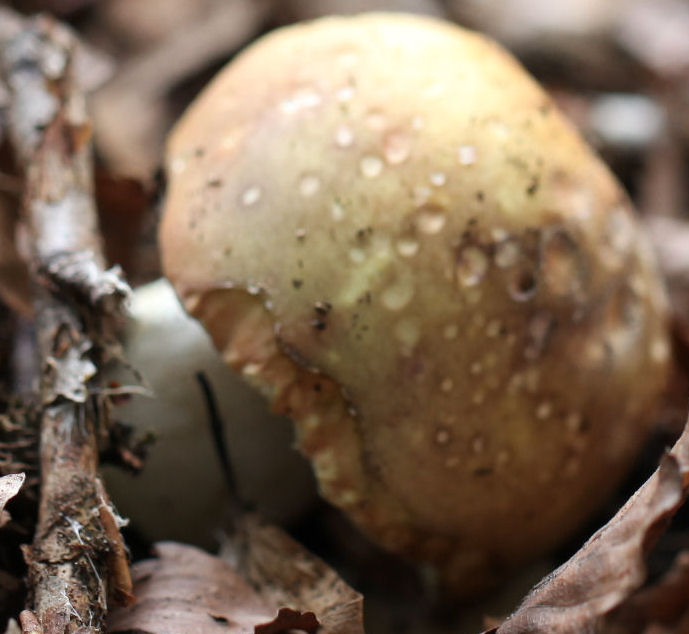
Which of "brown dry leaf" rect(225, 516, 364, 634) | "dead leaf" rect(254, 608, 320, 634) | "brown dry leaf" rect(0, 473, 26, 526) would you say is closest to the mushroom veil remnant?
"brown dry leaf" rect(225, 516, 364, 634)

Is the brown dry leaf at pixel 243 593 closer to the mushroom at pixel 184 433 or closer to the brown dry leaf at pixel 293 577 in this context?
the brown dry leaf at pixel 293 577

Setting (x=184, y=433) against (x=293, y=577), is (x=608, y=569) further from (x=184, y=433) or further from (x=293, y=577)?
(x=184, y=433)

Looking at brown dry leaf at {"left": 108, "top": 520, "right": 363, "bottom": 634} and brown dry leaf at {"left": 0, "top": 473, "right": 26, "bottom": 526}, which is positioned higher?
brown dry leaf at {"left": 0, "top": 473, "right": 26, "bottom": 526}

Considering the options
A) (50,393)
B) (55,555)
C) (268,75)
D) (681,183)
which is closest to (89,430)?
→ (50,393)

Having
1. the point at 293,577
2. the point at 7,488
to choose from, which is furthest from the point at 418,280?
the point at 7,488

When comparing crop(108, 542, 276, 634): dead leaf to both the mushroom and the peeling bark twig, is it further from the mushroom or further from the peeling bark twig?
the mushroom

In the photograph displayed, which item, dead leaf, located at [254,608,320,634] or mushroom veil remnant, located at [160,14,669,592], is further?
mushroom veil remnant, located at [160,14,669,592]

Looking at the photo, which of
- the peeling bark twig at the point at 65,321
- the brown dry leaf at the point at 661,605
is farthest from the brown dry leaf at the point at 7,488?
the brown dry leaf at the point at 661,605
